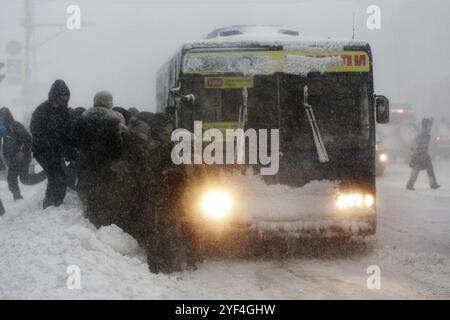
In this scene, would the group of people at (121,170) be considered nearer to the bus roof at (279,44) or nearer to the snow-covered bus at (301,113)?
the snow-covered bus at (301,113)

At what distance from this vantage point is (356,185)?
7707 millimetres

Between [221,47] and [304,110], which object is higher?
[221,47]

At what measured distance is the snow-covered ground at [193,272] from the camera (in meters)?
5.51

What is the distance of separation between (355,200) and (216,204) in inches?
68.5

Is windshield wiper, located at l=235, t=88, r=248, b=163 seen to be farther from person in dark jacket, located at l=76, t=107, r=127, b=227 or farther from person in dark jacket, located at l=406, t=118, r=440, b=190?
person in dark jacket, located at l=406, t=118, r=440, b=190

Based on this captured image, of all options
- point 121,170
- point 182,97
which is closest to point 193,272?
point 121,170

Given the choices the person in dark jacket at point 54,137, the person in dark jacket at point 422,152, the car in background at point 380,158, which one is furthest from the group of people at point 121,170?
the car in background at point 380,158

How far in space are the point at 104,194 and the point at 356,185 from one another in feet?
10.2

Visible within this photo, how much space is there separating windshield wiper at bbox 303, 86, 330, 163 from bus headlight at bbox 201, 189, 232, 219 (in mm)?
1275

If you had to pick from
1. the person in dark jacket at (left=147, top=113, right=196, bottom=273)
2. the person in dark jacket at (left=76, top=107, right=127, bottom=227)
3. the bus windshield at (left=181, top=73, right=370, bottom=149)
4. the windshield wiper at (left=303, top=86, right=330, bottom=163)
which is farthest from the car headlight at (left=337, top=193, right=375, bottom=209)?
the person in dark jacket at (left=76, top=107, right=127, bottom=227)

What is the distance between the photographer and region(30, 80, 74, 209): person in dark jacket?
8.55 metres
